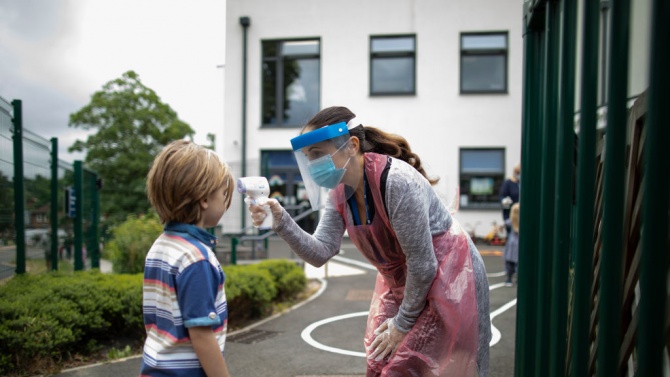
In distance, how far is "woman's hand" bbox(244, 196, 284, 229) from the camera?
2.14 metres

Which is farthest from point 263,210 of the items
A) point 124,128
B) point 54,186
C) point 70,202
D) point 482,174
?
point 124,128

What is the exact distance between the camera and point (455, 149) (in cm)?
1548

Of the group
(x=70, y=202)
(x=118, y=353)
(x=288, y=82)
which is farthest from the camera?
(x=288, y=82)

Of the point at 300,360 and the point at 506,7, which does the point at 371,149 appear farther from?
the point at 506,7

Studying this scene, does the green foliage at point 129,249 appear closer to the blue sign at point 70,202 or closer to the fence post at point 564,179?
the blue sign at point 70,202

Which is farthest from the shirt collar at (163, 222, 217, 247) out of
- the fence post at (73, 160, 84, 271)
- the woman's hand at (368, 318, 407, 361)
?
the fence post at (73, 160, 84, 271)

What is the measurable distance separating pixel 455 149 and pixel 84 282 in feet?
40.8

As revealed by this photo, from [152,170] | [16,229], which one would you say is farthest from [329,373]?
[16,229]

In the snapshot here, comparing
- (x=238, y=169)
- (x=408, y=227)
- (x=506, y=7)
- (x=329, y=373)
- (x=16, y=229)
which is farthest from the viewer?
(x=506, y=7)

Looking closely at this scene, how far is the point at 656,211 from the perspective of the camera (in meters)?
1.01

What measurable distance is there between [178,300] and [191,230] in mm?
233

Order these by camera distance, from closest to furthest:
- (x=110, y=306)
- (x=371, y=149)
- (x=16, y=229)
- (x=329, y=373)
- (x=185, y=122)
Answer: (x=371, y=149)
(x=329, y=373)
(x=110, y=306)
(x=16, y=229)
(x=185, y=122)

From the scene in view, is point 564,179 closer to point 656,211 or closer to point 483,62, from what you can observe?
point 656,211

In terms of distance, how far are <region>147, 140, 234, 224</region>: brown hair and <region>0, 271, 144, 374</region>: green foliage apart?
8.60 feet
